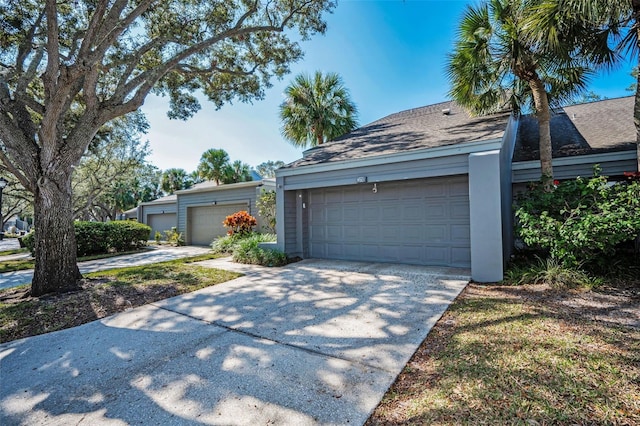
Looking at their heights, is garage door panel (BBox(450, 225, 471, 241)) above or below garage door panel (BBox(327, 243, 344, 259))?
above

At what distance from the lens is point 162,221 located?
63.3 feet

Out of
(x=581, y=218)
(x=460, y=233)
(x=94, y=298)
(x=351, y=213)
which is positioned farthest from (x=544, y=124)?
(x=94, y=298)

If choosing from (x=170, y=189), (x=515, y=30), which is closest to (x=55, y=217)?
(x=515, y=30)

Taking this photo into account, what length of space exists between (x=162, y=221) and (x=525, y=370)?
2057cm

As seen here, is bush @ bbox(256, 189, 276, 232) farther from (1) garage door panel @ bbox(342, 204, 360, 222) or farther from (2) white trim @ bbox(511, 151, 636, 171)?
(2) white trim @ bbox(511, 151, 636, 171)

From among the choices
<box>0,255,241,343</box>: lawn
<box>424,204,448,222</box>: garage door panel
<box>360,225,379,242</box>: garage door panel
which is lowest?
<box>0,255,241,343</box>: lawn

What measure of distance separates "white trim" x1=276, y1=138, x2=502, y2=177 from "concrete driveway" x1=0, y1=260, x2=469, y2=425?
2.88 metres

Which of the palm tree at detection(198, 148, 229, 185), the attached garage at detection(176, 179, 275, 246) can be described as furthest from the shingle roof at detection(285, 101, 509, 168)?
the palm tree at detection(198, 148, 229, 185)

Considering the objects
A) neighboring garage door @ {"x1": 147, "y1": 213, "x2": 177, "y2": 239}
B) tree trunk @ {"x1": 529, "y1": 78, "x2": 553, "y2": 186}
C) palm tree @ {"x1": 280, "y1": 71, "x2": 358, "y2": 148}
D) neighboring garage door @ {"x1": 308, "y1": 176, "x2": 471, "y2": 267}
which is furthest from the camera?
neighboring garage door @ {"x1": 147, "y1": 213, "x2": 177, "y2": 239}

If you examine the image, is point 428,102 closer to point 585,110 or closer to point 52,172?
point 585,110

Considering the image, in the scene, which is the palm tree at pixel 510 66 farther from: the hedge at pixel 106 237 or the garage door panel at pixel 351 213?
the hedge at pixel 106 237

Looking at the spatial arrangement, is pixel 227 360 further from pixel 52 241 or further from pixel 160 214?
pixel 160 214

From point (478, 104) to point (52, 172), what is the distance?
959 centimetres

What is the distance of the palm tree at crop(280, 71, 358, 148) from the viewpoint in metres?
14.1
